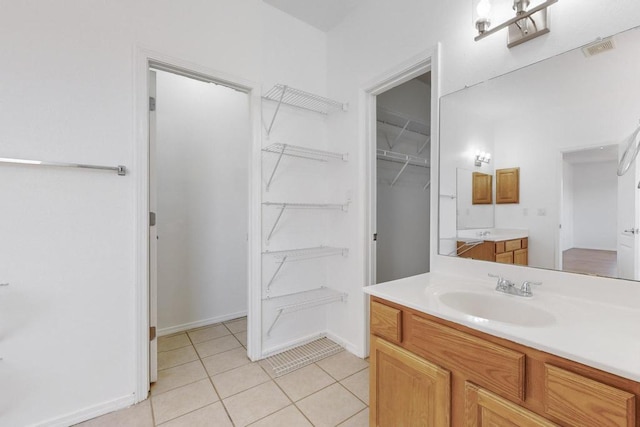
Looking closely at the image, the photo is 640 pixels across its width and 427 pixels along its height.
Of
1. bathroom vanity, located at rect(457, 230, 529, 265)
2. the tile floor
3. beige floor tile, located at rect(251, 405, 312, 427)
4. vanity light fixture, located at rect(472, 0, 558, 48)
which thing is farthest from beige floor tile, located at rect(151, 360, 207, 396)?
vanity light fixture, located at rect(472, 0, 558, 48)

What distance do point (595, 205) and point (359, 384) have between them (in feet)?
5.45

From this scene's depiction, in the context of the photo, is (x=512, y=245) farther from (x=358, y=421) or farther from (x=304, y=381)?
(x=304, y=381)

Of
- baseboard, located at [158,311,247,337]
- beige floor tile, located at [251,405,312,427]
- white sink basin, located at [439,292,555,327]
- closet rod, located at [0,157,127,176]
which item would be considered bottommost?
beige floor tile, located at [251,405,312,427]

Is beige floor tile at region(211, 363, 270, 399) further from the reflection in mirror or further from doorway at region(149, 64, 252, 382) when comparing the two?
the reflection in mirror

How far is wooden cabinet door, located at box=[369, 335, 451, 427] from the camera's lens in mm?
989

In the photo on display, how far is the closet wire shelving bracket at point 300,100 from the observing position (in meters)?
2.12

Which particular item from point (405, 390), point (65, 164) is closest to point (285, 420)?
point (405, 390)

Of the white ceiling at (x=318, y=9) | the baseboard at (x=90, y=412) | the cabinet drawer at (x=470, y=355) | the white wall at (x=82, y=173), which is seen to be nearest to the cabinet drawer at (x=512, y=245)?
the white wall at (x=82, y=173)

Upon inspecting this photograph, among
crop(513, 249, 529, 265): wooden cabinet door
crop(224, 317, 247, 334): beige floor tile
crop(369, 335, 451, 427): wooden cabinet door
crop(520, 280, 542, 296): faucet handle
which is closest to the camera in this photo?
crop(369, 335, 451, 427): wooden cabinet door

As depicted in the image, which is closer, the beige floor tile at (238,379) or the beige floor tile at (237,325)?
the beige floor tile at (238,379)

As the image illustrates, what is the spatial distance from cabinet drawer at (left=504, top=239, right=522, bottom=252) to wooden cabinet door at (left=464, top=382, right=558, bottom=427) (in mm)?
719

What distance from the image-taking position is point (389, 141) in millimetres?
2852

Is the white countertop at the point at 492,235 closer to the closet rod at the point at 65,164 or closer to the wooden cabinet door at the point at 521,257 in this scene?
the wooden cabinet door at the point at 521,257

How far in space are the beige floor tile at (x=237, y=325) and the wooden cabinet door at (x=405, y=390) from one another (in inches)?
69.5
